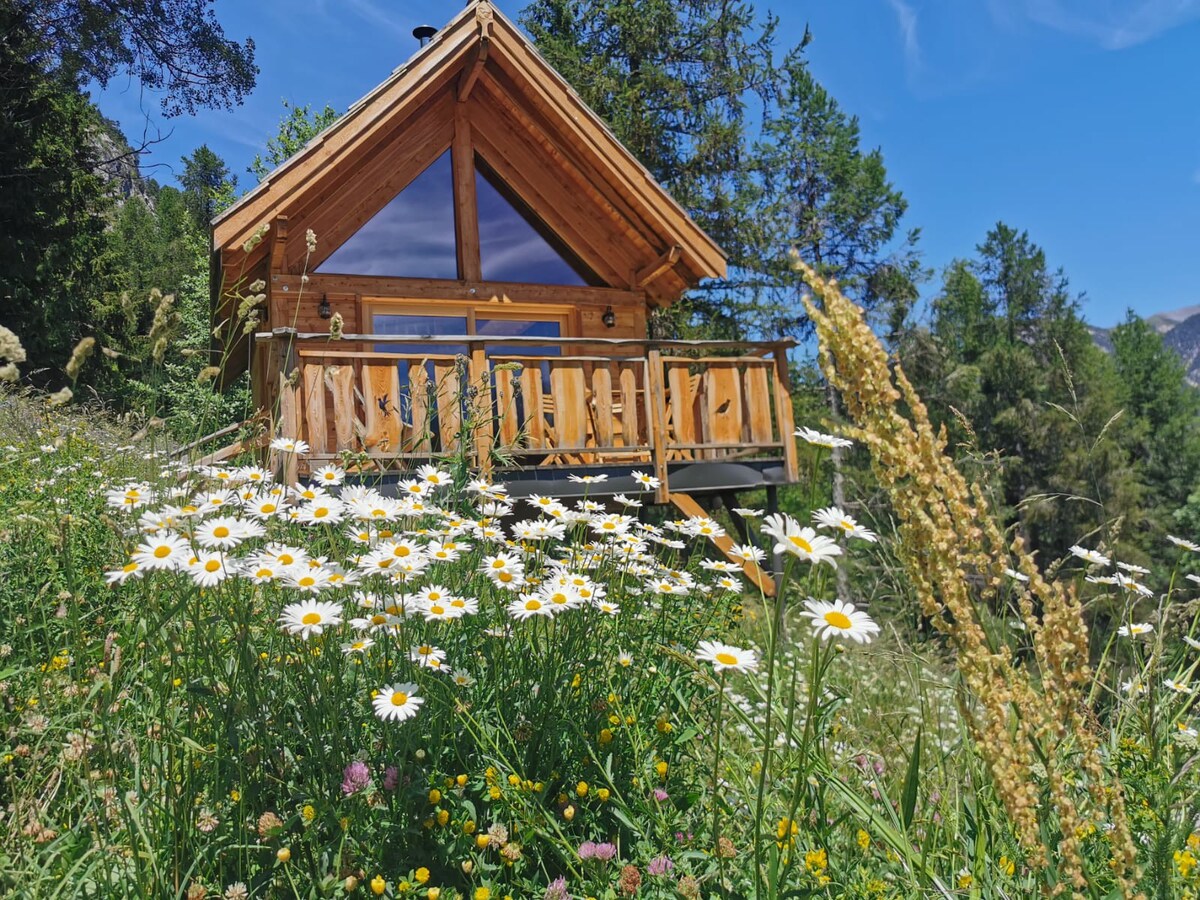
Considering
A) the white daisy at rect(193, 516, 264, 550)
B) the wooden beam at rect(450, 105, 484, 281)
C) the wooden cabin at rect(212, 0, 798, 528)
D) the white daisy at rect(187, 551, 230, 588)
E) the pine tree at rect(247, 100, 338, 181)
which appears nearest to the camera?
the white daisy at rect(187, 551, 230, 588)

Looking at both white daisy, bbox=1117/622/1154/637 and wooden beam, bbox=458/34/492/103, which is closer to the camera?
white daisy, bbox=1117/622/1154/637

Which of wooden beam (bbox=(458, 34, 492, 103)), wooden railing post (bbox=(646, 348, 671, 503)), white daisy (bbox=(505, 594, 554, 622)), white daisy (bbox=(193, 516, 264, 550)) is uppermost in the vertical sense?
wooden beam (bbox=(458, 34, 492, 103))

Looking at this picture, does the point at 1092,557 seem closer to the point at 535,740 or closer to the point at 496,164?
the point at 535,740

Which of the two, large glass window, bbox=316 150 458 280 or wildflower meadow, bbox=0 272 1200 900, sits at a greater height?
large glass window, bbox=316 150 458 280

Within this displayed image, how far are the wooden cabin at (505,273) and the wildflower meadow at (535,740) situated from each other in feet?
15.2

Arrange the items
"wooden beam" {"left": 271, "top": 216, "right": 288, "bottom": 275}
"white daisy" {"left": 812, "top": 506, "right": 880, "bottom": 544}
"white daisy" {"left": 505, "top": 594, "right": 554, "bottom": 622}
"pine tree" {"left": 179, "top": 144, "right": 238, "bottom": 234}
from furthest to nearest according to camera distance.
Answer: "pine tree" {"left": 179, "top": 144, "right": 238, "bottom": 234} < "wooden beam" {"left": 271, "top": 216, "right": 288, "bottom": 275} < "white daisy" {"left": 505, "top": 594, "right": 554, "bottom": 622} < "white daisy" {"left": 812, "top": 506, "right": 880, "bottom": 544}

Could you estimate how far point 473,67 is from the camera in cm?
941

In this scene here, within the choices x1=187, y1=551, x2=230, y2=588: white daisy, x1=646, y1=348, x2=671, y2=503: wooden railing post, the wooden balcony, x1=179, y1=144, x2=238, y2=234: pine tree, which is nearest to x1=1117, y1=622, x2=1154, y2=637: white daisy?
x1=187, y1=551, x2=230, y2=588: white daisy

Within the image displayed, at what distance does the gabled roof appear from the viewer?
848cm

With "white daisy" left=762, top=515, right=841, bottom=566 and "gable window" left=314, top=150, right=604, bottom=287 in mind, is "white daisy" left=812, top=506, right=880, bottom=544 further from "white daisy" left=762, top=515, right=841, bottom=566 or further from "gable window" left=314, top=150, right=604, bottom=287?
"gable window" left=314, top=150, right=604, bottom=287

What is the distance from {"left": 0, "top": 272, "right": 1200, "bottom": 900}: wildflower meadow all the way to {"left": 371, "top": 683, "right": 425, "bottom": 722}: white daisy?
11 mm

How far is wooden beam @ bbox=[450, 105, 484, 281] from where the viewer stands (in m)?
10.2

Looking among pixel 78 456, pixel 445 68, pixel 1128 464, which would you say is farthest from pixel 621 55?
pixel 1128 464

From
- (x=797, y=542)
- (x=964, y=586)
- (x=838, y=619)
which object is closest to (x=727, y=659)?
(x=838, y=619)
